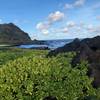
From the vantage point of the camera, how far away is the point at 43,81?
392 inches

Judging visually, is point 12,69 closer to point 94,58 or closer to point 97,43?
point 94,58

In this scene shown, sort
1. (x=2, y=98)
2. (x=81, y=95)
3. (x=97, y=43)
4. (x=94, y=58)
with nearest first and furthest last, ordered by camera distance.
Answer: (x=2, y=98)
(x=81, y=95)
(x=94, y=58)
(x=97, y=43)

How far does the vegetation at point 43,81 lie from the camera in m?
9.83

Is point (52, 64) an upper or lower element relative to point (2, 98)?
upper

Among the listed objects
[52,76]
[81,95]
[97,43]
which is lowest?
[81,95]

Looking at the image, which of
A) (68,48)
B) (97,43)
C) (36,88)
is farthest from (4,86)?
(68,48)

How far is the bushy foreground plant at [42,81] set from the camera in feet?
32.2

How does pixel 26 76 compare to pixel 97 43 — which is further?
pixel 97 43

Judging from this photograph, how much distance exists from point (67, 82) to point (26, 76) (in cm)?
130

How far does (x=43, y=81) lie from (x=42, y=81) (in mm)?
34

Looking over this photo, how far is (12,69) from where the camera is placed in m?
10.3

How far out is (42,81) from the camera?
993 cm

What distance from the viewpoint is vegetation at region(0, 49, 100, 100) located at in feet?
32.2

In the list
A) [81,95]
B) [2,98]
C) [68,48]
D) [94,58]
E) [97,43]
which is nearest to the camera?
[2,98]
